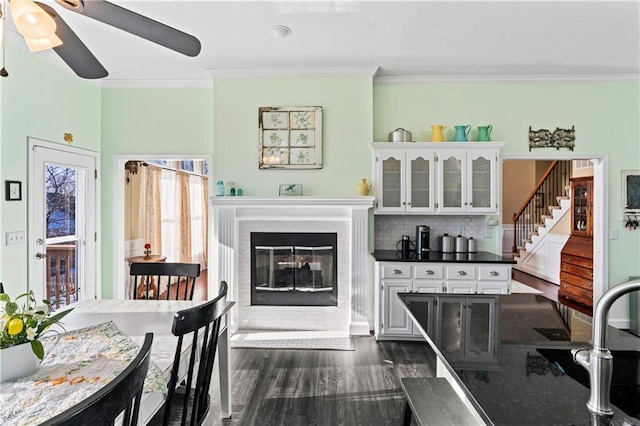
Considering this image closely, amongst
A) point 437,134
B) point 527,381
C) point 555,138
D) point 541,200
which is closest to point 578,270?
point 555,138

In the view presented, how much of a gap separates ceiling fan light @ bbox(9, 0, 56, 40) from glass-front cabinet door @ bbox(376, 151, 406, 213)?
3.13 m

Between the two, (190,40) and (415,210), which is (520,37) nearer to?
(415,210)

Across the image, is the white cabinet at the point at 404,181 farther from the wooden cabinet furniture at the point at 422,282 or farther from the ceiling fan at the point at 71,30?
the ceiling fan at the point at 71,30

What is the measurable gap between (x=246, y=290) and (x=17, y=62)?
3.04 metres

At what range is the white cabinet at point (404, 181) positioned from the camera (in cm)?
403

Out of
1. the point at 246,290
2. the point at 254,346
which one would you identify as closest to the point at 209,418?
the point at 254,346

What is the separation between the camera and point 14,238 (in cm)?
319

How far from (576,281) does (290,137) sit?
4843 millimetres

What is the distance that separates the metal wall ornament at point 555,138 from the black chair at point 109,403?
4.60 metres

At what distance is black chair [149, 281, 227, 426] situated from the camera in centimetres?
128

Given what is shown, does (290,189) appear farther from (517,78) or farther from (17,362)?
(17,362)

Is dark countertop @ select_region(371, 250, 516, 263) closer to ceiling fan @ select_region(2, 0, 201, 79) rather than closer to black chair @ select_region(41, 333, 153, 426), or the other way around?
ceiling fan @ select_region(2, 0, 201, 79)

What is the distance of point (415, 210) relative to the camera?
4.05 meters

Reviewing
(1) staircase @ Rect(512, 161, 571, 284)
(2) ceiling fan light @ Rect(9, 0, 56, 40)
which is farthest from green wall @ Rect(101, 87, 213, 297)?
(1) staircase @ Rect(512, 161, 571, 284)
